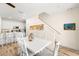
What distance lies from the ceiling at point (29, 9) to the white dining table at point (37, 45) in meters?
0.44

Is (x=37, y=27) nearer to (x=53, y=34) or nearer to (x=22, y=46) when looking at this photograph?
(x=53, y=34)

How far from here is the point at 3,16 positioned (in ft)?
6.06

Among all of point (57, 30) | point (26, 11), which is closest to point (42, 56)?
point (57, 30)

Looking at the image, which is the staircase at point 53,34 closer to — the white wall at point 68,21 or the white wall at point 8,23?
the white wall at point 68,21

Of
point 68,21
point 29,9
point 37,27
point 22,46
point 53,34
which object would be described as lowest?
point 22,46

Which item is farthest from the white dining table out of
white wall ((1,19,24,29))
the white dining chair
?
white wall ((1,19,24,29))

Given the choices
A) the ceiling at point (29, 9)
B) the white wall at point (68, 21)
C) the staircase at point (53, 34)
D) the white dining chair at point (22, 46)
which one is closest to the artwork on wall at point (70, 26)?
the white wall at point (68, 21)

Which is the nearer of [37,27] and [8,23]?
[8,23]

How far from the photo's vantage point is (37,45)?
192 cm

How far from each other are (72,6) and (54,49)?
31.2 inches

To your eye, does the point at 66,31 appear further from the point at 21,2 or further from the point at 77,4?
the point at 21,2

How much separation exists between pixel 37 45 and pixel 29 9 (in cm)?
64

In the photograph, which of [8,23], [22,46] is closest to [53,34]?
[22,46]

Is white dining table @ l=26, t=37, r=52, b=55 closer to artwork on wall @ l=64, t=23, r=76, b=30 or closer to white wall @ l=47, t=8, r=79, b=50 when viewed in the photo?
white wall @ l=47, t=8, r=79, b=50
